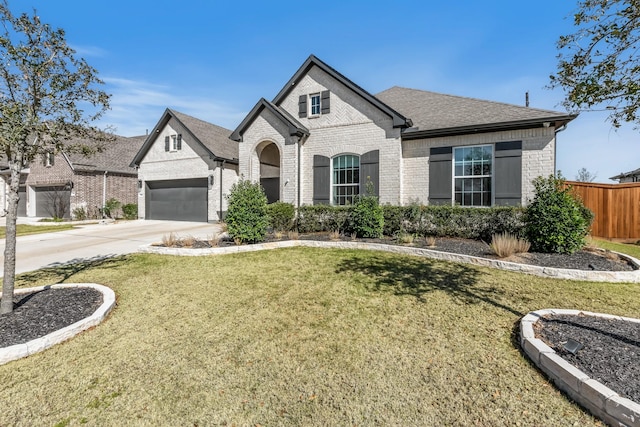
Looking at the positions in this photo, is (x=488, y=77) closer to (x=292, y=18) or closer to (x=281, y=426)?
(x=292, y=18)

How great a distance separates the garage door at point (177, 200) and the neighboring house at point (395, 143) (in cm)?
529

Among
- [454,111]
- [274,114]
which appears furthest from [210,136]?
[454,111]

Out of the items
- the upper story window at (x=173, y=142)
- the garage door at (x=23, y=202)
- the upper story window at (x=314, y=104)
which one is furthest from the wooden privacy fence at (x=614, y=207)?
the garage door at (x=23, y=202)

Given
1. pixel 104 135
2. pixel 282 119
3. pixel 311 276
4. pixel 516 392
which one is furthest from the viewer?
pixel 282 119

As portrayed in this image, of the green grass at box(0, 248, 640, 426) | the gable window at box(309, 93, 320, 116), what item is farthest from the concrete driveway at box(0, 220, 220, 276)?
the gable window at box(309, 93, 320, 116)

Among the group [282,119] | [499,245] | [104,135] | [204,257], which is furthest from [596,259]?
[282,119]

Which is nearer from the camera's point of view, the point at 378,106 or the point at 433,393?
the point at 433,393

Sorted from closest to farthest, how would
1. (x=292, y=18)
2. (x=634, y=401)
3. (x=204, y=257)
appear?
(x=634, y=401) → (x=204, y=257) → (x=292, y=18)

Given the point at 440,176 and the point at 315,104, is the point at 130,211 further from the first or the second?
the point at 440,176

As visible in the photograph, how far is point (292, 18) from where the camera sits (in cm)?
977

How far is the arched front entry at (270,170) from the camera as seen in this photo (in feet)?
53.3

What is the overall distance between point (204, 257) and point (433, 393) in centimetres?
666

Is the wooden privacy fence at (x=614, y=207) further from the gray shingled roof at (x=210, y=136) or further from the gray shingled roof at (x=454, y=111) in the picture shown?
the gray shingled roof at (x=210, y=136)

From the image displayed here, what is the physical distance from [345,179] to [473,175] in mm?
5116
